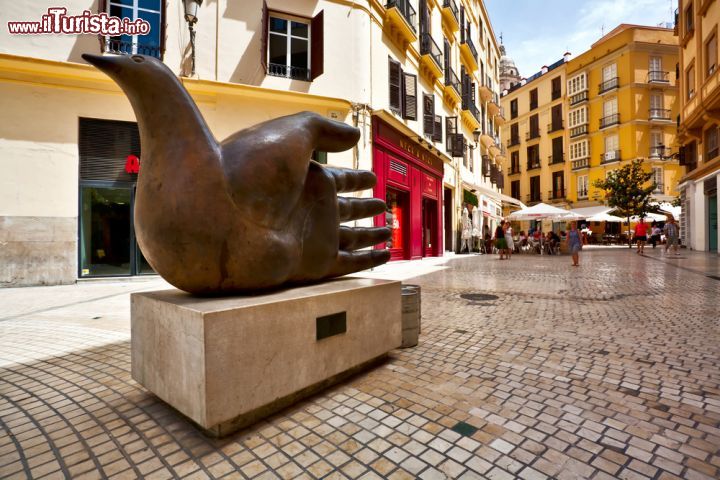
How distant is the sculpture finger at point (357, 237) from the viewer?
3.34m

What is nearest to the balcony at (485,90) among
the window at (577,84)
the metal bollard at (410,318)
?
the window at (577,84)

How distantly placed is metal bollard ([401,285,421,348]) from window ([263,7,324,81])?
Result: 9.17 metres

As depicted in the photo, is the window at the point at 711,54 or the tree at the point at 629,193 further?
the tree at the point at 629,193

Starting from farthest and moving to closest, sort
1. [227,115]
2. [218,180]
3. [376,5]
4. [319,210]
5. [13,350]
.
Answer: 1. [376,5]
2. [227,115]
3. [13,350]
4. [319,210]
5. [218,180]

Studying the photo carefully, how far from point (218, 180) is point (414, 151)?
44.0ft

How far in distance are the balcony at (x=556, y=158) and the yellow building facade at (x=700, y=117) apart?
58.5 feet

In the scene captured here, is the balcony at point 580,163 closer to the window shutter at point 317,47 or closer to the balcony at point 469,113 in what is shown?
the balcony at point 469,113

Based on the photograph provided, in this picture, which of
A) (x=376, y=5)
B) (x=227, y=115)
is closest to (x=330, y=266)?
(x=227, y=115)

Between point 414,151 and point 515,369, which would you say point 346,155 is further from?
point 515,369

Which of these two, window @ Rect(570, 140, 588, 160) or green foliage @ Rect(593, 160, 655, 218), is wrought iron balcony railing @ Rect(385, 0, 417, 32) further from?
window @ Rect(570, 140, 588, 160)

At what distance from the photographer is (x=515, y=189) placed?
4491 cm

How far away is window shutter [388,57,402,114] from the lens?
517 inches

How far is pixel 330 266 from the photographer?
3.06 meters

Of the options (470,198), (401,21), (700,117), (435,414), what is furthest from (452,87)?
(435,414)
